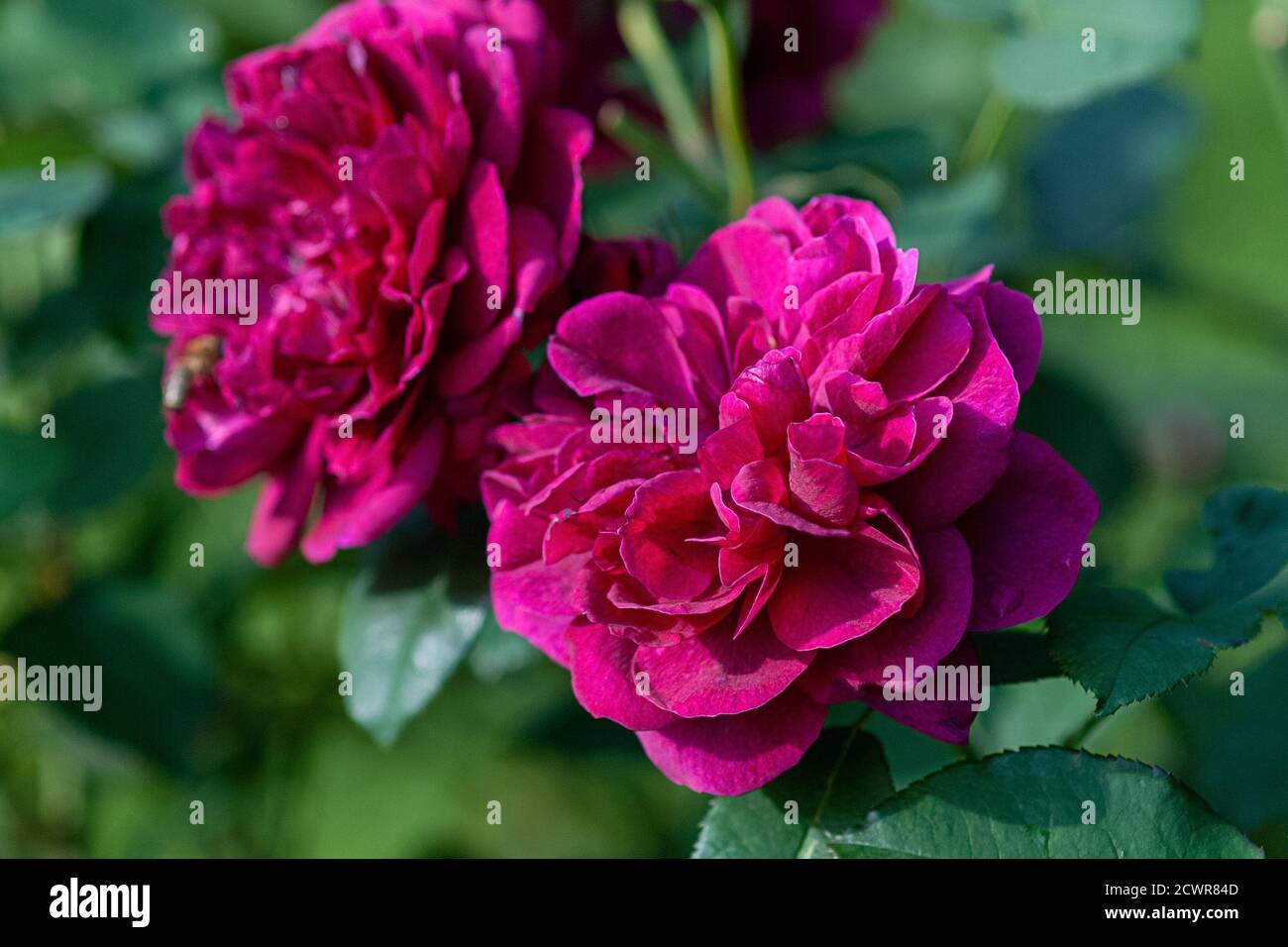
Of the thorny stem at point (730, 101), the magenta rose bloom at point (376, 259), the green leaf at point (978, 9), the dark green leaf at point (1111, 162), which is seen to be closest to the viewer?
the magenta rose bloom at point (376, 259)

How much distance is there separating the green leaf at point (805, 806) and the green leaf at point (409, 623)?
0.54ft

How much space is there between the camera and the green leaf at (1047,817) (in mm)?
502

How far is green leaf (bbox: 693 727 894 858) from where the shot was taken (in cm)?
53

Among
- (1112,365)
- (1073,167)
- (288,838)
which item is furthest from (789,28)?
(1112,365)

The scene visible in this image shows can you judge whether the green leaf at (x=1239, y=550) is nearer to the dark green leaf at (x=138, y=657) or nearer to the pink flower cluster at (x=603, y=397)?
the pink flower cluster at (x=603, y=397)

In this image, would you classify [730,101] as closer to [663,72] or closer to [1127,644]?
[663,72]

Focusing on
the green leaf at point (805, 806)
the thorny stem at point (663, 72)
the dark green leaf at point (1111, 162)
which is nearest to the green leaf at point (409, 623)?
the green leaf at point (805, 806)

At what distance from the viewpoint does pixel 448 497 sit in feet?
2.04

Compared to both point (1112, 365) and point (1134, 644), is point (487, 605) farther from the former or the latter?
point (1112, 365)

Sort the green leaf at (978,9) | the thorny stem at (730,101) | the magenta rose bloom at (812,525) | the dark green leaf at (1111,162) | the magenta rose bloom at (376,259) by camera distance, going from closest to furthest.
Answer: the magenta rose bloom at (812,525)
the magenta rose bloom at (376,259)
the thorny stem at (730,101)
the green leaf at (978,9)
the dark green leaf at (1111,162)

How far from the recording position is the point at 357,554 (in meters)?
0.99

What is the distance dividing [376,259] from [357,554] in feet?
1.44

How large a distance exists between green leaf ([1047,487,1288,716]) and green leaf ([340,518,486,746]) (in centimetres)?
29

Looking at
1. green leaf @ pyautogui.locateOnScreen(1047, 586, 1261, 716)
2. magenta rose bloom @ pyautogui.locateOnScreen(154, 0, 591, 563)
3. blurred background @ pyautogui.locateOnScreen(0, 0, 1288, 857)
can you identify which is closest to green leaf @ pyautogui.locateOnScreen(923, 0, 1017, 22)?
blurred background @ pyautogui.locateOnScreen(0, 0, 1288, 857)
